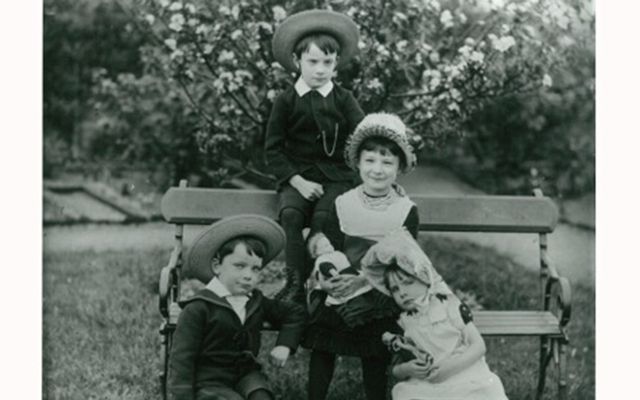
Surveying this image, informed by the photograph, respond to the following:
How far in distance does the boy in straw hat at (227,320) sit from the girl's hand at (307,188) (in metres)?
0.41

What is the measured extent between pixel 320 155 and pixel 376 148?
1.26 ft

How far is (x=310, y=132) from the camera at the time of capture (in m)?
5.41

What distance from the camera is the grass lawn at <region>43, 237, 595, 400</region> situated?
5.59m

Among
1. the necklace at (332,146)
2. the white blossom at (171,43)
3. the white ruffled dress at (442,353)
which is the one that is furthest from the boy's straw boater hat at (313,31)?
the white ruffled dress at (442,353)

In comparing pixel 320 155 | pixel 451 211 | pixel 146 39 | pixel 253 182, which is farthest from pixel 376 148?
pixel 146 39

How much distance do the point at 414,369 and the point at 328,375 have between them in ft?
1.56

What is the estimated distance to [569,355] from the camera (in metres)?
5.86

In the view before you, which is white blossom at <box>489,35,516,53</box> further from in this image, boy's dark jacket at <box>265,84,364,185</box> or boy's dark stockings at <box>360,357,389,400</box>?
boy's dark stockings at <box>360,357,389,400</box>

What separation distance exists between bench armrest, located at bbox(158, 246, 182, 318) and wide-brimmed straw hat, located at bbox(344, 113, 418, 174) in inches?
42.8

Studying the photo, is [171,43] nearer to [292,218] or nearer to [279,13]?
[279,13]

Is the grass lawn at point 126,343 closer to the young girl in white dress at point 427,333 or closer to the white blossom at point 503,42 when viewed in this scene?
the young girl in white dress at point 427,333

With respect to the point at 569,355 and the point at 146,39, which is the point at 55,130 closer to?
the point at 146,39

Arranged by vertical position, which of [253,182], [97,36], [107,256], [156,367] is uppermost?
[97,36]

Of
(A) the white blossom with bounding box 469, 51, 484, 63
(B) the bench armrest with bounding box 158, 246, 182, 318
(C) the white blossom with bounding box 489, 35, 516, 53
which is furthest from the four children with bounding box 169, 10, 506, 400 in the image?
(C) the white blossom with bounding box 489, 35, 516, 53
